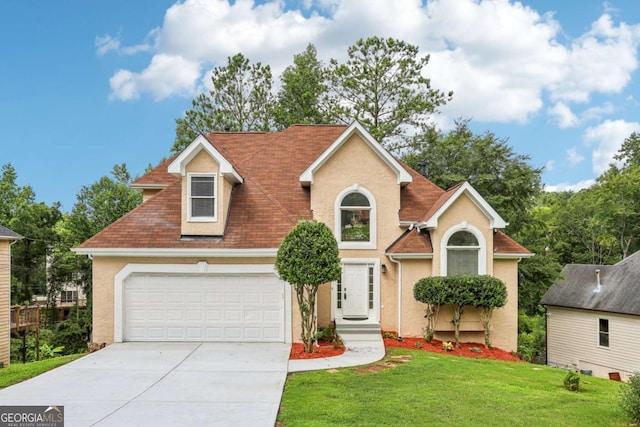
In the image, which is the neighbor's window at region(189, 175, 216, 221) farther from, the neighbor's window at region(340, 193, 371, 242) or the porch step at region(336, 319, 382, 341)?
the porch step at region(336, 319, 382, 341)

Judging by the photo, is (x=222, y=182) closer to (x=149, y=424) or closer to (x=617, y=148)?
(x=149, y=424)

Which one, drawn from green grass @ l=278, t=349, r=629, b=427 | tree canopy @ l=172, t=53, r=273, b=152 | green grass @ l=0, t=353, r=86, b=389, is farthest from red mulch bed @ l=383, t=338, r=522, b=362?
tree canopy @ l=172, t=53, r=273, b=152

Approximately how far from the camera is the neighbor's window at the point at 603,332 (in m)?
21.3

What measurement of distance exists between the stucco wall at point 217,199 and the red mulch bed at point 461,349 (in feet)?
21.0

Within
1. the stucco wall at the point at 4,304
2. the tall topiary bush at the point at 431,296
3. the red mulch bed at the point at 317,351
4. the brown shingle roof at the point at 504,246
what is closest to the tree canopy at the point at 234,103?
the stucco wall at the point at 4,304

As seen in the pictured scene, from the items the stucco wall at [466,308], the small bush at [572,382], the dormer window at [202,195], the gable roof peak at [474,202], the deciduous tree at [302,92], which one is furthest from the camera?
the deciduous tree at [302,92]

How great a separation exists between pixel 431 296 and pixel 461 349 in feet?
6.57

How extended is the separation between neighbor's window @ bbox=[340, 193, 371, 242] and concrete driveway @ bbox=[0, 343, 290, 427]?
208 inches

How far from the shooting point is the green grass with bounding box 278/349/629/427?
24.7 feet

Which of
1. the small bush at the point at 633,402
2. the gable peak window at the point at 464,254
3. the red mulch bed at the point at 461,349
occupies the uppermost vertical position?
the gable peak window at the point at 464,254

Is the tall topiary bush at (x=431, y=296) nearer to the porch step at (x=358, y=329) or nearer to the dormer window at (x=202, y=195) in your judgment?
the porch step at (x=358, y=329)

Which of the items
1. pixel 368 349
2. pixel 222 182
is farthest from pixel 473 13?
pixel 368 349

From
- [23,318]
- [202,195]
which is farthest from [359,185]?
[23,318]

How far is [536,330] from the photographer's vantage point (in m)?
28.2
